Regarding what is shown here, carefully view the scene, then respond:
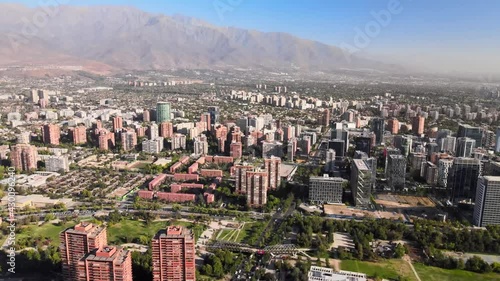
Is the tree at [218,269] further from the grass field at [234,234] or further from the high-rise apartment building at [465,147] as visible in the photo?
the high-rise apartment building at [465,147]

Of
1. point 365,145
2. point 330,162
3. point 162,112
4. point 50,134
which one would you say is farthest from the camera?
point 162,112

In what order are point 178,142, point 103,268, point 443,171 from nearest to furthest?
point 103,268 → point 443,171 → point 178,142

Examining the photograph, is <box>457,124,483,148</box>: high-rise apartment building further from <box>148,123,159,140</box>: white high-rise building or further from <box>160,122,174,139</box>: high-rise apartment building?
<box>148,123,159,140</box>: white high-rise building

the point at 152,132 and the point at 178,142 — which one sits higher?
the point at 152,132

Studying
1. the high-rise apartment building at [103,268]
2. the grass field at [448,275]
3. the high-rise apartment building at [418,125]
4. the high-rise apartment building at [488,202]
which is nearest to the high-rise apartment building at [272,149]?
the high-rise apartment building at [488,202]

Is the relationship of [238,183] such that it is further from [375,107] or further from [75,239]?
[375,107]

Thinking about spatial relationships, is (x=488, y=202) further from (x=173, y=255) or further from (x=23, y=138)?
Result: (x=23, y=138)

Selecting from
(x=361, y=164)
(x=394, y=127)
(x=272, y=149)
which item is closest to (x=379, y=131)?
(x=394, y=127)
